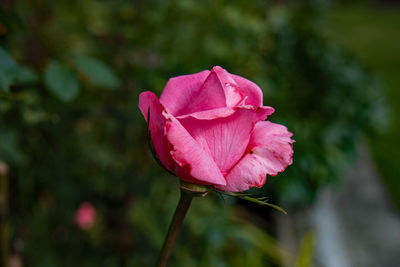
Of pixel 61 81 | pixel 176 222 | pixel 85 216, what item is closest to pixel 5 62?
pixel 61 81

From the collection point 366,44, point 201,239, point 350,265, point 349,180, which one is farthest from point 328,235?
point 366,44

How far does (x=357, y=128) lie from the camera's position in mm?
1562

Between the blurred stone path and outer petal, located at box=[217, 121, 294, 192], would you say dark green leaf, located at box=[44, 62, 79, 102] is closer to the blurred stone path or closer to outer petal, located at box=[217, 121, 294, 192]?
outer petal, located at box=[217, 121, 294, 192]

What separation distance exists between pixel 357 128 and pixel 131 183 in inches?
40.5

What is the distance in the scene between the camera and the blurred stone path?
4.66 ft

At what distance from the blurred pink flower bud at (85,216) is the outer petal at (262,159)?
94 centimetres

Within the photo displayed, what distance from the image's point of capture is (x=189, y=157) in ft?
0.91

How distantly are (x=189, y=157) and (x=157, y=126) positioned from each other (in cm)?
4

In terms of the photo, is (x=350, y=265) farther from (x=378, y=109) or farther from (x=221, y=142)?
(x=221, y=142)

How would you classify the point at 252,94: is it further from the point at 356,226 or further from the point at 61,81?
the point at 356,226

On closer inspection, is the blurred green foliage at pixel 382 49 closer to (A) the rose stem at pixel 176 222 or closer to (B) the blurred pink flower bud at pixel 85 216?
(B) the blurred pink flower bud at pixel 85 216

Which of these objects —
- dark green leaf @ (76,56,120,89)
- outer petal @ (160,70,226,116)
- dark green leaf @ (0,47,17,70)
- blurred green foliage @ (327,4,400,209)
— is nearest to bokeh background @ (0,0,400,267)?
A: dark green leaf @ (76,56,120,89)

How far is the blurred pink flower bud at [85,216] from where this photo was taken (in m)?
1.14

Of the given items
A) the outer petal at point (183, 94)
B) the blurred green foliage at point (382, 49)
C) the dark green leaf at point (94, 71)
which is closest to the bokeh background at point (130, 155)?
the dark green leaf at point (94, 71)
